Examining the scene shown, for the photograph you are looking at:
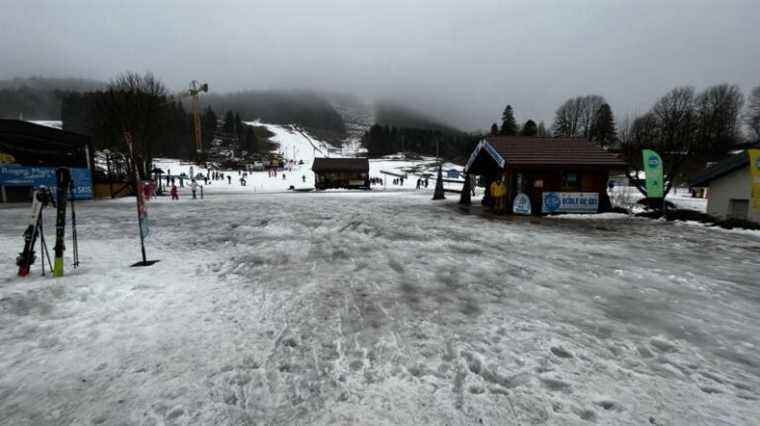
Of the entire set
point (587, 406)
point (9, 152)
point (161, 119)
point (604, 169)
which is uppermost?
point (161, 119)

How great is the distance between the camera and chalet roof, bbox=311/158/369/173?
49.8 metres

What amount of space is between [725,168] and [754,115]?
6009 centimetres

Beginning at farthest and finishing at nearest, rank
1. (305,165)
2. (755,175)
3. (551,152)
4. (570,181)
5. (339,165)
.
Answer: (305,165) → (339,165) → (551,152) → (570,181) → (755,175)

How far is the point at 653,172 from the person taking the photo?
15.6m

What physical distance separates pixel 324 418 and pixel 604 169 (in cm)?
1838

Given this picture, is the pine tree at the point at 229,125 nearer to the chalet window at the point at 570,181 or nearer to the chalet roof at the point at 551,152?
the chalet roof at the point at 551,152

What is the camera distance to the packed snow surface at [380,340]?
2.55 meters

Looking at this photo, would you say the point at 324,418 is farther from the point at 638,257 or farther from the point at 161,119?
the point at 161,119

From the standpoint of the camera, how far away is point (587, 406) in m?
2.57

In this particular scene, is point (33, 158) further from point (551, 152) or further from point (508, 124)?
point (508, 124)

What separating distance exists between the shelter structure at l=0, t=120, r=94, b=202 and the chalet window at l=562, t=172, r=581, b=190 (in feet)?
103

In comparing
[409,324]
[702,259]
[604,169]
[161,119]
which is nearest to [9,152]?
[161,119]

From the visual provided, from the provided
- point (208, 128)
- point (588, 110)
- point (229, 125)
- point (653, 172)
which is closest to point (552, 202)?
point (653, 172)

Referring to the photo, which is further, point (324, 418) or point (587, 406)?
point (587, 406)
